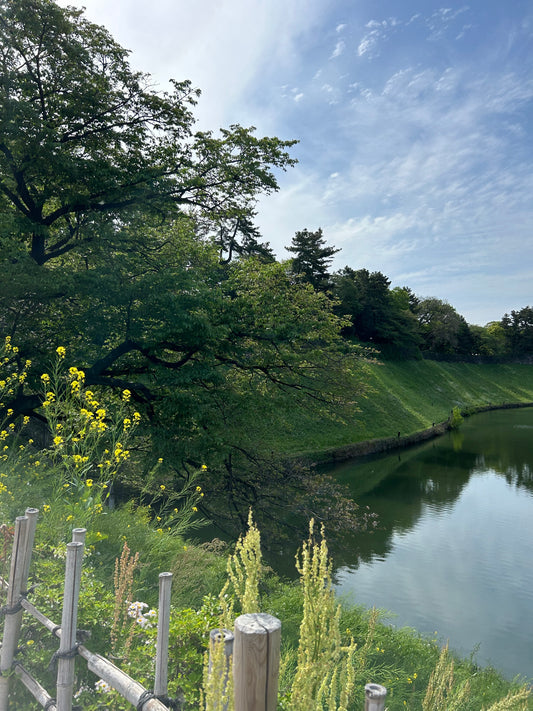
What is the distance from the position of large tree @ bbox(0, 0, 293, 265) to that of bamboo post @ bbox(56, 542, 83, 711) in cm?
888

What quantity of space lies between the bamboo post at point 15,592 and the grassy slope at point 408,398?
33.4 feet

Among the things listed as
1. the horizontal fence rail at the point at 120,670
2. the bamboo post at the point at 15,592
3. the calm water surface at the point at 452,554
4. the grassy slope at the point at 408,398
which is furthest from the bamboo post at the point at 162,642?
the grassy slope at the point at 408,398

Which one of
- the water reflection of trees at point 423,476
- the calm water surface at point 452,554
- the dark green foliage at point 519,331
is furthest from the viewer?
the dark green foliage at point 519,331

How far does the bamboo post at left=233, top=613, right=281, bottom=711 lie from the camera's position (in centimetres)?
143

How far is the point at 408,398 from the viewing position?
117 ft

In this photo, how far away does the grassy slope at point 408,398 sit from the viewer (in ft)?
75.3

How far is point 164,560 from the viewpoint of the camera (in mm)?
5453

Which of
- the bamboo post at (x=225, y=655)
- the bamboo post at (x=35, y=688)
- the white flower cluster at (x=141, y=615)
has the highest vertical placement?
the bamboo post at (x=225, y=655)

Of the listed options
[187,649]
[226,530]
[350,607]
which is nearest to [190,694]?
[187,649]

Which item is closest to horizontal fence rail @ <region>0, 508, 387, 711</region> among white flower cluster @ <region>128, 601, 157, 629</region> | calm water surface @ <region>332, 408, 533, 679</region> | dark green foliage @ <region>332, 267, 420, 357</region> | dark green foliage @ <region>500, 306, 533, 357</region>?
white flower cluster @ <region>128, 601, 157, 629</region>

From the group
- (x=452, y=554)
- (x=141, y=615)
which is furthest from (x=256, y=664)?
(x=452, y=554)

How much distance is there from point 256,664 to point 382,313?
45450 mm

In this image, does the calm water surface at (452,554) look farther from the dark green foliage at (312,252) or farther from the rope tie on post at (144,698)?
the dark green foliage at (312,252)

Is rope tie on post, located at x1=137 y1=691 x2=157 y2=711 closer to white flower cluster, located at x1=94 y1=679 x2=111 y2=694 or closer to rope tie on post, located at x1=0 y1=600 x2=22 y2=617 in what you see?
white flower cluster, located at x1=94 y1=679 x2=111 y2=694
